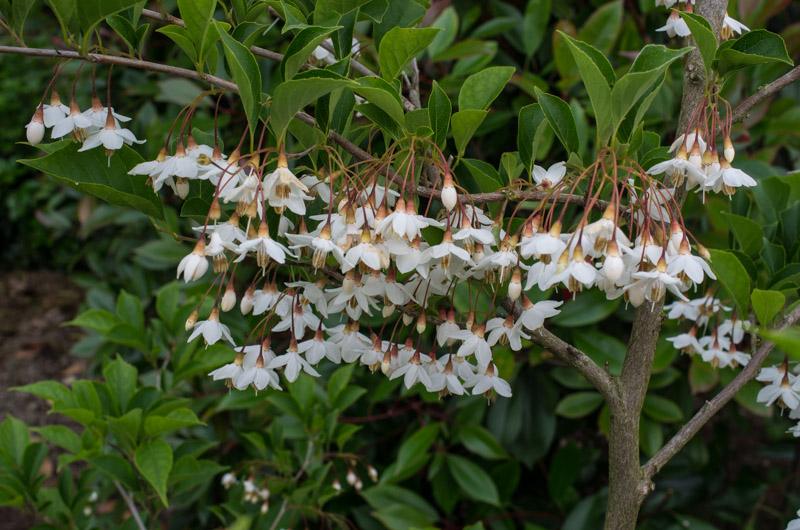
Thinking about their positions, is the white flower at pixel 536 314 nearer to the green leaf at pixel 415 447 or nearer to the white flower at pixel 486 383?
the white flower at pixel 486 383

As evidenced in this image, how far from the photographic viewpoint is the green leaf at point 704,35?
0.82 meters

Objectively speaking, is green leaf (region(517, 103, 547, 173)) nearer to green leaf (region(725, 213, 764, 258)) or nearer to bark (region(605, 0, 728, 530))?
bark (region(605, 0, 728, 530))

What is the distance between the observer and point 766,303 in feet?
3.02

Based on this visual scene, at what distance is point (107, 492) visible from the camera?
7.06 feet

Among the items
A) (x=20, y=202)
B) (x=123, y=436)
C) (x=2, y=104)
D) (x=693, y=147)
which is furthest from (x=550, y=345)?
(x=2, y=104)

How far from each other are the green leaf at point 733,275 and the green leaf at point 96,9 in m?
0.80

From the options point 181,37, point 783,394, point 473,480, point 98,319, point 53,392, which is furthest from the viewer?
point 473,480

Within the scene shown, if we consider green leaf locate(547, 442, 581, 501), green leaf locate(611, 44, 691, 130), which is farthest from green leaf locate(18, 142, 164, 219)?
green leaf locate(547, 442, 581, 501)

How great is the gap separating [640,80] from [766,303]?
39cm

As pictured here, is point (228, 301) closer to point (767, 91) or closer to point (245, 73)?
point (245, 73)

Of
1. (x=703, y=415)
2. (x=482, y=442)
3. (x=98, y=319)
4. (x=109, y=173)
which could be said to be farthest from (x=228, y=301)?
(x=482, y=442)

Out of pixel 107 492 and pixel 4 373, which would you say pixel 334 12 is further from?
pixel 4 373

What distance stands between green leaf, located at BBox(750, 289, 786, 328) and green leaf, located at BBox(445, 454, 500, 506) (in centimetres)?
110

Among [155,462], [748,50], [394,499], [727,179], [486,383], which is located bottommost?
[394,499]
